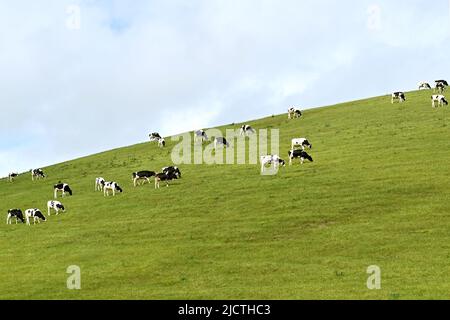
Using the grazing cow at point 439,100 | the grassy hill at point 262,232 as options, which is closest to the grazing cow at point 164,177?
the grassy hill at point 262,232

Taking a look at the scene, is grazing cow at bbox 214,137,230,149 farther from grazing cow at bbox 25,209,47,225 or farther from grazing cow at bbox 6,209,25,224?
grazing cow at bbox 25,209,47,225

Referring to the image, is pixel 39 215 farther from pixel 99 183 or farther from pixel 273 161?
pixel 273 161

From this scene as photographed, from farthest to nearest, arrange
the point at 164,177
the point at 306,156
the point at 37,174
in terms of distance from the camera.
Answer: the point at 37,174
the point at 306,156
the point at 164,177

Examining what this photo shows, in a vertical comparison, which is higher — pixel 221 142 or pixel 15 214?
pixel 221 142

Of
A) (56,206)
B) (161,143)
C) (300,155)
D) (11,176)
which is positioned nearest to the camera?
(56,206)

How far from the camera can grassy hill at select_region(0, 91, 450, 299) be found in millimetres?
28219

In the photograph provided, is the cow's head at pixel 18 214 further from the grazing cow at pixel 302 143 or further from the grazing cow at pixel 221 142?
the grazing cow at pixel 302 143

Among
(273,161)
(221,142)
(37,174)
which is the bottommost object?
(273,161)

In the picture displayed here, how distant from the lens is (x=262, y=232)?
36.7 meters

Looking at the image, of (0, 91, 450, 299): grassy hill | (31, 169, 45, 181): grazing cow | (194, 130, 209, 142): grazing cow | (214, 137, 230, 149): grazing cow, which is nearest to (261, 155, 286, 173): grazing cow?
(0, 91, 450, 299): grassy hill

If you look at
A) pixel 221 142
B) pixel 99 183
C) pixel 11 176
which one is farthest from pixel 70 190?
pixel 11 176

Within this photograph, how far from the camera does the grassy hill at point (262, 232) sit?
2822 centimetres

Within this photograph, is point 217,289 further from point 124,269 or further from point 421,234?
point 421,234

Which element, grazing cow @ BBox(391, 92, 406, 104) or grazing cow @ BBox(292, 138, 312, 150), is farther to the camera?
grazing cow @ BBox(391, 92, 406, 104)
